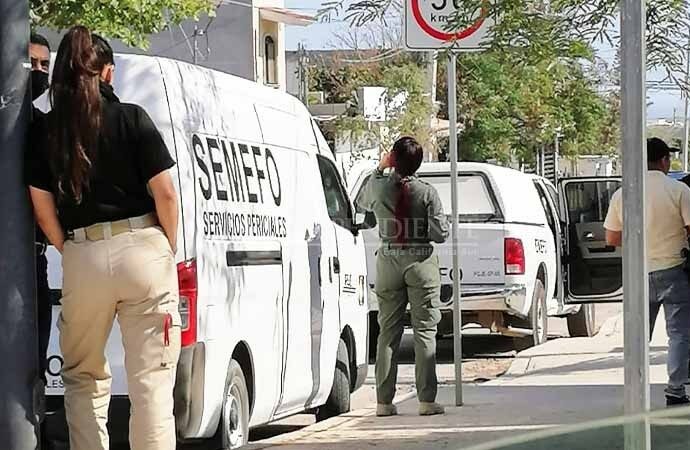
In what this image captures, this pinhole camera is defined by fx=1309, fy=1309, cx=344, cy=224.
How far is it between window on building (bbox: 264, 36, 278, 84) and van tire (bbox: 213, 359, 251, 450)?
25631 mm

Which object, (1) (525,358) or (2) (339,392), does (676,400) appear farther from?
(1) (525,358)

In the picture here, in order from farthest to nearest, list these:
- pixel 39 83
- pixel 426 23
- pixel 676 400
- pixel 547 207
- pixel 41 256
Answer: pixel 547 207 < pixel 676 400 < pixel 426 23 < pixel 39 83 < pixel 41 256

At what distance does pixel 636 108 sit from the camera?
4.54 m

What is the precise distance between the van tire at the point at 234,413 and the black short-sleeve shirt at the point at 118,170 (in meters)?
2.30

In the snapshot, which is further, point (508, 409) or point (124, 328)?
point (508, 409)

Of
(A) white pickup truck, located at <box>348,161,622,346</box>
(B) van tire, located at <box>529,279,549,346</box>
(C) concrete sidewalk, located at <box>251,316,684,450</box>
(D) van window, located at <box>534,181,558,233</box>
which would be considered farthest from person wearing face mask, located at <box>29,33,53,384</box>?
(D) van window, located at <box>534,181,558,233</box>

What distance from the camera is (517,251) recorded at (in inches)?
505

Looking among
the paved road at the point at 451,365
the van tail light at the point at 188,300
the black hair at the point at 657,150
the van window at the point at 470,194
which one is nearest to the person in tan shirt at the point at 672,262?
the black hair at the point at 657,150

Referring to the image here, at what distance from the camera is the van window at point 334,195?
9281 mm

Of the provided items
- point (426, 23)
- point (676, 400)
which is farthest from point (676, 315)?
point (426, 23)

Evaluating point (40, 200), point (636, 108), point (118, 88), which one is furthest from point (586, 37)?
point (40, 200)

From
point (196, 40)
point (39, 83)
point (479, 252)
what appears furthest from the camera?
point (196, 40)

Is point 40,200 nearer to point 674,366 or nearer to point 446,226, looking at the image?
point 446,226

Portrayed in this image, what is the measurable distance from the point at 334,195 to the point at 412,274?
1.20 metres
